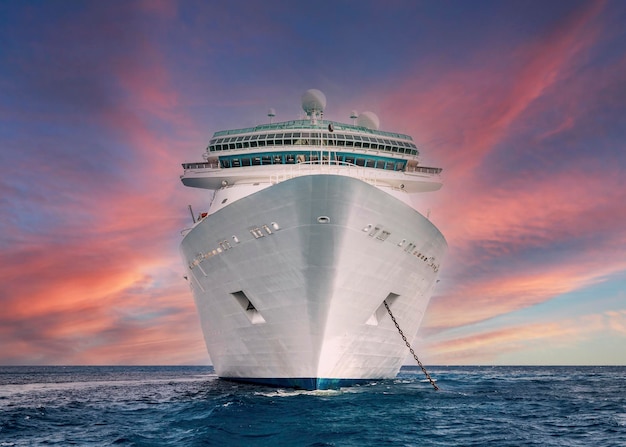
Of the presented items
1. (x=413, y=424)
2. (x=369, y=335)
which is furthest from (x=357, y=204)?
(x=413, y=424)

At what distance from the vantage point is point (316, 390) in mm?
20172

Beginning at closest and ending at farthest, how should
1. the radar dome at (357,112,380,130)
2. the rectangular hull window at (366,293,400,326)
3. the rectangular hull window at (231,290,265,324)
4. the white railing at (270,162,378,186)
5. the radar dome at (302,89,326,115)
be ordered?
1. the rectangular hull window at (231,290,265,324)
2. the rectangular hull window at (366,293,400,326)
3. the white railing at (270,162,378,186)
4. the radar dome at (302,89,326,115)
5. the radar dome at (357,112,380,130)

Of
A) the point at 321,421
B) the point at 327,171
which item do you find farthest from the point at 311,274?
the point at 327,171

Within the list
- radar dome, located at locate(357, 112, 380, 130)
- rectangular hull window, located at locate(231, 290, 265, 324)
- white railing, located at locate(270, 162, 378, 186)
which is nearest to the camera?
rectangular hull window, located at locate(231, 290, 265, 324)

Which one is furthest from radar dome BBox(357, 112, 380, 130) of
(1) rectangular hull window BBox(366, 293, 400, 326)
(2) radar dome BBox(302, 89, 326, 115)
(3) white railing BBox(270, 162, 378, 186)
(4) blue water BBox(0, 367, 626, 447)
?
(4) blue water BBox(0, 367, 626, 447)

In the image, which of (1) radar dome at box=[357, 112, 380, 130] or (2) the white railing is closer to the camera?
(2) the white railing

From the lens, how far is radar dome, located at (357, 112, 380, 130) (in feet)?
115

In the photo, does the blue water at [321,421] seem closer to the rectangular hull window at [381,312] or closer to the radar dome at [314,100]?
the rectangular hull window at [381,312]

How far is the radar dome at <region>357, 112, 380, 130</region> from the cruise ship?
7620mm

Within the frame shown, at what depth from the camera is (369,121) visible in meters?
35.0

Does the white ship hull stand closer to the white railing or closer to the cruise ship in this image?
the cruise ship

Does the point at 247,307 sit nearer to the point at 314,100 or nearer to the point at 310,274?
the point at 310,274

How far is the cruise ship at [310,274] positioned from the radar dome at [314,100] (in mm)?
6136

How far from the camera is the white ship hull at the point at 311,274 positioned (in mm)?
19266
